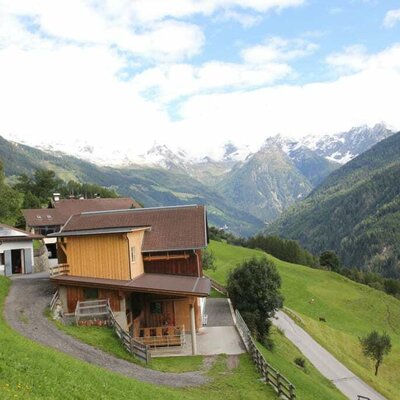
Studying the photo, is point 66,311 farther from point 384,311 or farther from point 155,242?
point 384,311

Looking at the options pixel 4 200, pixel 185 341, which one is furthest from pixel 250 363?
pixel 4 200

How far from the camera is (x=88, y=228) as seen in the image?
44.5 metres

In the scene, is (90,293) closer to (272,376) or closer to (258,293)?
(272,376)

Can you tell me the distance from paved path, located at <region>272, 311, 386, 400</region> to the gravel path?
81.3 ft

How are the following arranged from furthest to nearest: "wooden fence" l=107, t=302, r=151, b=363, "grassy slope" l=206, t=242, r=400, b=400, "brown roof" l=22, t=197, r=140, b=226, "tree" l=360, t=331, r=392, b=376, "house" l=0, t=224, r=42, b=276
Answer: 1. "brown roof" l=22, t=197, r=140, b=226
2. "grassy slope" l=206, t=242, r=400, b=400
3. "tree" l=360, t=331, r=392, b=376
4. "house" l=0, t=224, r=42, b=276
5. "wooden fence" l=107, t=302, r=151, b=363

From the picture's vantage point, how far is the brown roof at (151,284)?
36.5 meters

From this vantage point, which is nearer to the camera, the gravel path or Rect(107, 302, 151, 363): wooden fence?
the gravel path

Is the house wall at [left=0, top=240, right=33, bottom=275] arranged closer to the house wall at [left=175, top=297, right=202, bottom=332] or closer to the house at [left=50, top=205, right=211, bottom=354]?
the house at [left=50, top=205, right=211, bottom=354]

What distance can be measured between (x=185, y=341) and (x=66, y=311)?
9.84 meters

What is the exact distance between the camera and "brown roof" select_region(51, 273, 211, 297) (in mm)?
36500

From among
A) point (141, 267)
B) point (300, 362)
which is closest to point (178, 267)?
point (141, 267)

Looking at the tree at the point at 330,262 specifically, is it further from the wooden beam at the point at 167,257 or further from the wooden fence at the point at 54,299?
the wooden fence at the point at 54,299

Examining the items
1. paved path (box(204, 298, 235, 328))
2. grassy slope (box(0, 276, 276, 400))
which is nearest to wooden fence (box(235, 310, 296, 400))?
grassy slope (box(0, 276, 276, 400))

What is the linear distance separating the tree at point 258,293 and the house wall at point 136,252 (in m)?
12.0
